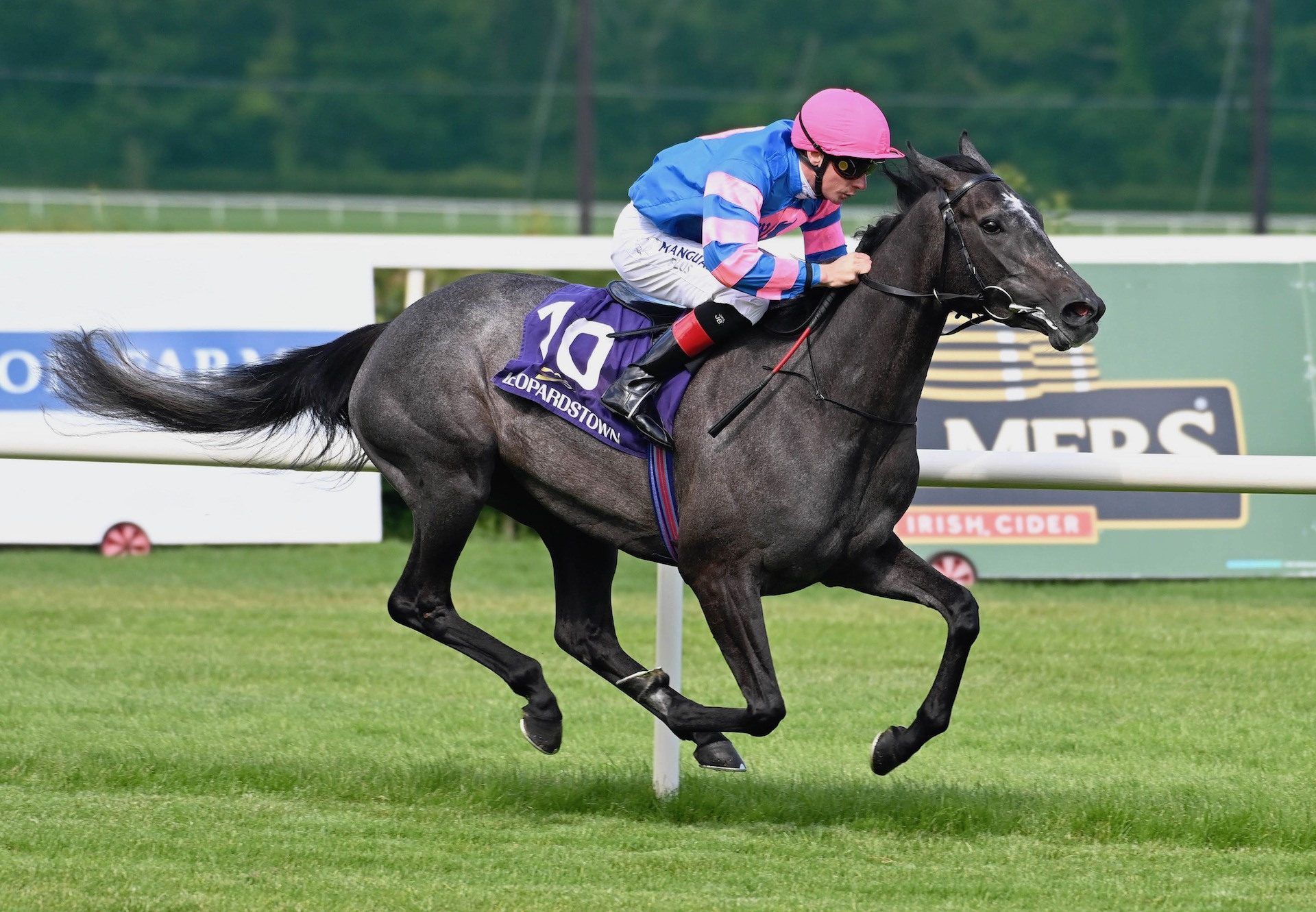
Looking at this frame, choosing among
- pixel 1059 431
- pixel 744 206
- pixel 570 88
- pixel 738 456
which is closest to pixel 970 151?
pixel 744 206

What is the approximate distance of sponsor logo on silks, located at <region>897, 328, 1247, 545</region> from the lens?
8250 millimetres

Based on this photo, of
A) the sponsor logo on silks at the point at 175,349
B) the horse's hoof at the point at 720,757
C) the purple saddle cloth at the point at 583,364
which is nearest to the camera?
the purple saddle cloth at the point at 583,364

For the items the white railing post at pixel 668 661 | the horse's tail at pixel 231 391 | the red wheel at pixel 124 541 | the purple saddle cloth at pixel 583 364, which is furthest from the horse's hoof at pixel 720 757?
the red wheel at pixel 124 541

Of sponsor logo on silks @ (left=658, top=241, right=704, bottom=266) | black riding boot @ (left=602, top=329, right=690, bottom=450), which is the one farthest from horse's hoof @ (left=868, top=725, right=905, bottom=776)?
sponsor logo on silks @ (left=658, top=241, right=704, bottom=266)

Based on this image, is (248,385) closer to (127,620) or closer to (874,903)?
(874,903)

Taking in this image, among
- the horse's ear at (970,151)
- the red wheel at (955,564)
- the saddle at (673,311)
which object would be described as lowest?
the red wheel at (955,564)

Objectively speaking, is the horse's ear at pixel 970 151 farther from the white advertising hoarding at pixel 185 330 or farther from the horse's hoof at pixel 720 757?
the white advertising hoarding at pixel 185 330

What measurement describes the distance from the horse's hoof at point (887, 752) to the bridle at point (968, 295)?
102cm

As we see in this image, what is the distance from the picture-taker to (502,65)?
91.1 feet

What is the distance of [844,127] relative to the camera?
426cm

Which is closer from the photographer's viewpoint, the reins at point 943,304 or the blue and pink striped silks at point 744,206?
the reins at point 943,304

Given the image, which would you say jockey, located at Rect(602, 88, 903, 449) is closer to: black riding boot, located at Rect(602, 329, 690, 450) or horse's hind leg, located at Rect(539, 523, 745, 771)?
black riding boot, located at Rect(602, 329, 690, 450)

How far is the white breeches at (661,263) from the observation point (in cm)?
458

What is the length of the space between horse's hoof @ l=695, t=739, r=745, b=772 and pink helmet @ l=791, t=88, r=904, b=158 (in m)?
1.56
